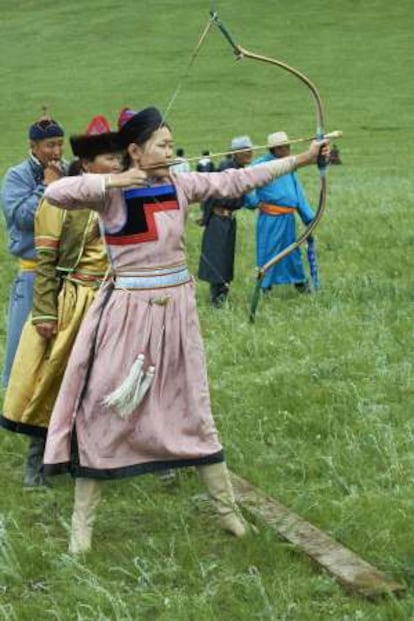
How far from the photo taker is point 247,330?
30.3 feet

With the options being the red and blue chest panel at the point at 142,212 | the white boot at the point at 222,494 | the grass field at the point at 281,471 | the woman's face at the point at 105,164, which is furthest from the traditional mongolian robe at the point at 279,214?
the red and blue chest panel at the point at 142,212

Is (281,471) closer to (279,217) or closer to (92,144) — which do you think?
(92,144)

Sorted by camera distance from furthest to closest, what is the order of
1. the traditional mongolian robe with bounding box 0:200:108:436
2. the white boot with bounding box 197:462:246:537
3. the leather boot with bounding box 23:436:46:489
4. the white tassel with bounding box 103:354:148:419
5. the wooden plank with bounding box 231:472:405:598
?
the leather boot with bounding box 23:436:46:489
the traditional mongolian robe with bounding box 0:200:108:436
the white boot with bounding box 197:462:246:537
the white tassel with bounding box 103:354:148:419
the wooden plank with bounding box 231:472:405:598

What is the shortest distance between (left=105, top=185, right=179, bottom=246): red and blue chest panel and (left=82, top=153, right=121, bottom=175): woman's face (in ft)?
1.14

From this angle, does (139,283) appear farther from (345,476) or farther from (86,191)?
(345,476)

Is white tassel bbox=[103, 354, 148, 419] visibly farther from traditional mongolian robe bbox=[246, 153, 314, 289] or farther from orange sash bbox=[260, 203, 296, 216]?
orange sash bbox=[260, 203, 296, 216]

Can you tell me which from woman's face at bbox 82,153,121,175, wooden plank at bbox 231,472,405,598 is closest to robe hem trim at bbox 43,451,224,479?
wooden plank at bbox 231,472,405,598

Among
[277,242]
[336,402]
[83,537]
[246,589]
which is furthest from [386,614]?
[277,242]

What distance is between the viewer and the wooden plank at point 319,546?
4605 mm

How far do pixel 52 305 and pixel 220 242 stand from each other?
5.62 meters

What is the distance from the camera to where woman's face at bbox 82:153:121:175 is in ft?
18.1

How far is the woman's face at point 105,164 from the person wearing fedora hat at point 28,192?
22.7 inches

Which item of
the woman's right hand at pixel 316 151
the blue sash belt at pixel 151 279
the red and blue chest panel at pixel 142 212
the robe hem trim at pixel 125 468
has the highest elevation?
the woman's right hand at pixel 316 151

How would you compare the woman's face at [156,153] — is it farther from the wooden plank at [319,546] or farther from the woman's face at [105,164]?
the wooden plank at [319,546]
